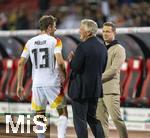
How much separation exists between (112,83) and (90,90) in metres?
0.89

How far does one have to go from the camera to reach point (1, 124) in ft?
36.0

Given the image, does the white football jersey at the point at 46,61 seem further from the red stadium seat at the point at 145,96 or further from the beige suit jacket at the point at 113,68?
the red stadium seat at the point at 145,96

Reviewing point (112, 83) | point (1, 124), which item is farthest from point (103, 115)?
point (1, 124)

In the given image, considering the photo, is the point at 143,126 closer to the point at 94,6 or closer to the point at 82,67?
the point at 82,67

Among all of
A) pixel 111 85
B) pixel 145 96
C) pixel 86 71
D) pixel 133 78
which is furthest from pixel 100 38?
pixel 86 71

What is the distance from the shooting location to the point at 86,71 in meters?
8.66

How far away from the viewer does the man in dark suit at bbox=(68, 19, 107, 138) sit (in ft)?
28.2

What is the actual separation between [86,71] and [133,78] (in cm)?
512

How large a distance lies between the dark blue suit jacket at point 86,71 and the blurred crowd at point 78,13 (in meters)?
6.97

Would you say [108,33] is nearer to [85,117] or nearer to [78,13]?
[85,117]

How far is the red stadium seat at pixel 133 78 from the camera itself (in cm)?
1345

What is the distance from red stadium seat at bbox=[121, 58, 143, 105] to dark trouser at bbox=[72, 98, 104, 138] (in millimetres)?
4648

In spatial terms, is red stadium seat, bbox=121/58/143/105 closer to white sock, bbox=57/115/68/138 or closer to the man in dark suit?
white sock, bbox=57/115/68/138

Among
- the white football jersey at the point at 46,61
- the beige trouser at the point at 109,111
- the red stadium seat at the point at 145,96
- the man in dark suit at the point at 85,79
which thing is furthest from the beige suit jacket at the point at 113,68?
the red stadium seat at the point at 145,96
